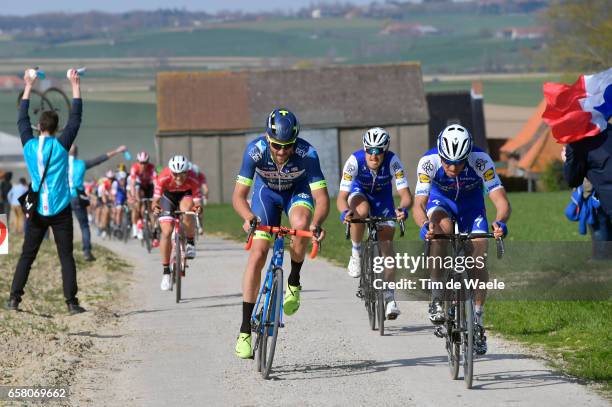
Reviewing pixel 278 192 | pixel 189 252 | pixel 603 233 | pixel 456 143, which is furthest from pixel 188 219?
pixel 456 143

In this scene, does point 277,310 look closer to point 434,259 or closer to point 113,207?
point 434,259

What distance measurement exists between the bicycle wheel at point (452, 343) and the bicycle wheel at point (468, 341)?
102 millimetres

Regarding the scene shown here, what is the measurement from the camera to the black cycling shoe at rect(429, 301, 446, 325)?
33.7 ft

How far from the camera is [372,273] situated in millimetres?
12906

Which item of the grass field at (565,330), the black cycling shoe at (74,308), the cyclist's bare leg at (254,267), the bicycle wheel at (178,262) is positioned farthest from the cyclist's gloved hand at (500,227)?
the bicycle wheel at (178,262)

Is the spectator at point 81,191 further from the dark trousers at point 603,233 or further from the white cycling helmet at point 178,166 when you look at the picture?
the dark trousers at point 603,233

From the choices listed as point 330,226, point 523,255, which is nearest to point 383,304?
point 523,255

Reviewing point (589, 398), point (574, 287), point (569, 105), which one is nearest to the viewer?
point (589, 398)

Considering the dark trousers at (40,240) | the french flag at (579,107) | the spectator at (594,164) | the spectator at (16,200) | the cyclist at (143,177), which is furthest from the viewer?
the spectator at (16,200)

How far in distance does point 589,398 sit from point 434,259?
184 centimetres

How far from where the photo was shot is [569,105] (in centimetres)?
1297

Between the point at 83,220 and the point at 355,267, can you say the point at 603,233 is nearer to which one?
the point at 355,267

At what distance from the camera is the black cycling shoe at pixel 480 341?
9.88 m

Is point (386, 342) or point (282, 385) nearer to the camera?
point (282, 385)
